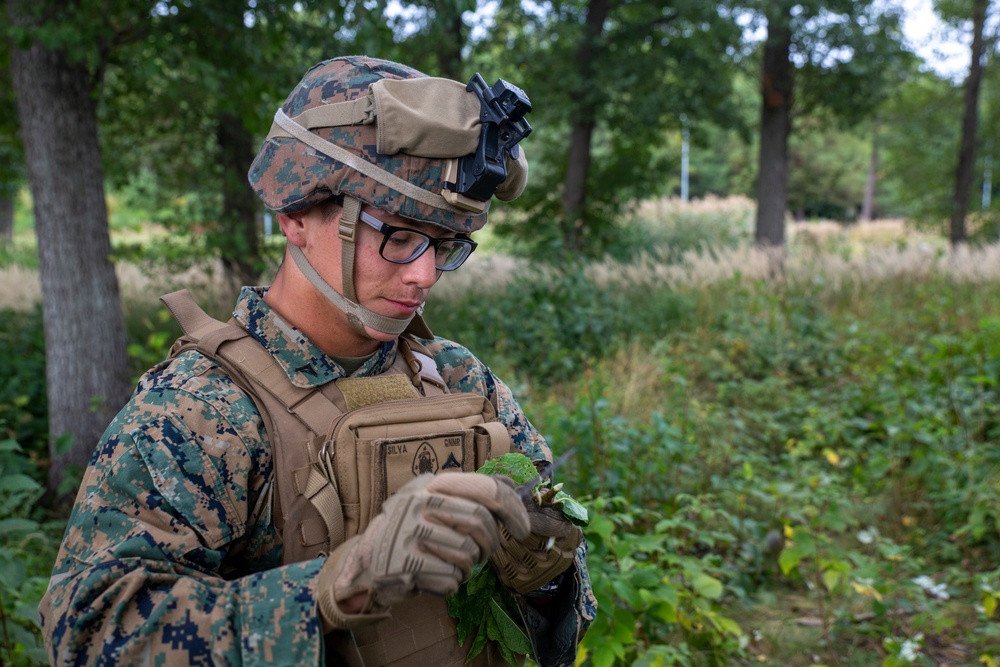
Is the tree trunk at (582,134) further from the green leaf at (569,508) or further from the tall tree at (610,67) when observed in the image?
the green leaf at (569,508)

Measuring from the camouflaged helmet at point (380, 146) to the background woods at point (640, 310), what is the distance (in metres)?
1.63

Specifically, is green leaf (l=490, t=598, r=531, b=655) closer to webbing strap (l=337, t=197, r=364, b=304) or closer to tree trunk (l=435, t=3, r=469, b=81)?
webbing strap (l=337, t=197, r=364, b=304)

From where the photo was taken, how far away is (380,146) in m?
1.65

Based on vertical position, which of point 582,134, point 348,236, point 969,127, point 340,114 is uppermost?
point 969,127

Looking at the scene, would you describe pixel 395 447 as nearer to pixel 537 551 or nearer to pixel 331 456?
pixel 331 456

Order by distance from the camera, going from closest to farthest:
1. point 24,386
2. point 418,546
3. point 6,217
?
point 418,546
point 24,386
point 6,217

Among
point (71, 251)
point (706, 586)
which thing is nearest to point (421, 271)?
point (706, 586)

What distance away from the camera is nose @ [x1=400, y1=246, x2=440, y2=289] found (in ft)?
5.69

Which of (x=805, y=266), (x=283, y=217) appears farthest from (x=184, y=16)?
(x=805, y=266)

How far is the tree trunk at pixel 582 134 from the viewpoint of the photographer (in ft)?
36.9

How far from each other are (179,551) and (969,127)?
48.0 feet

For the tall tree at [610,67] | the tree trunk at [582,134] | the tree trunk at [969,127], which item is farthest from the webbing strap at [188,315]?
the tree trunk at [969,127]

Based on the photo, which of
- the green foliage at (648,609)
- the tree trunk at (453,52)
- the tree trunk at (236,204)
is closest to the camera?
the green foliage at (648,609)

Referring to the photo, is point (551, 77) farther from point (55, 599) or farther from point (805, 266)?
point (55, 599)
